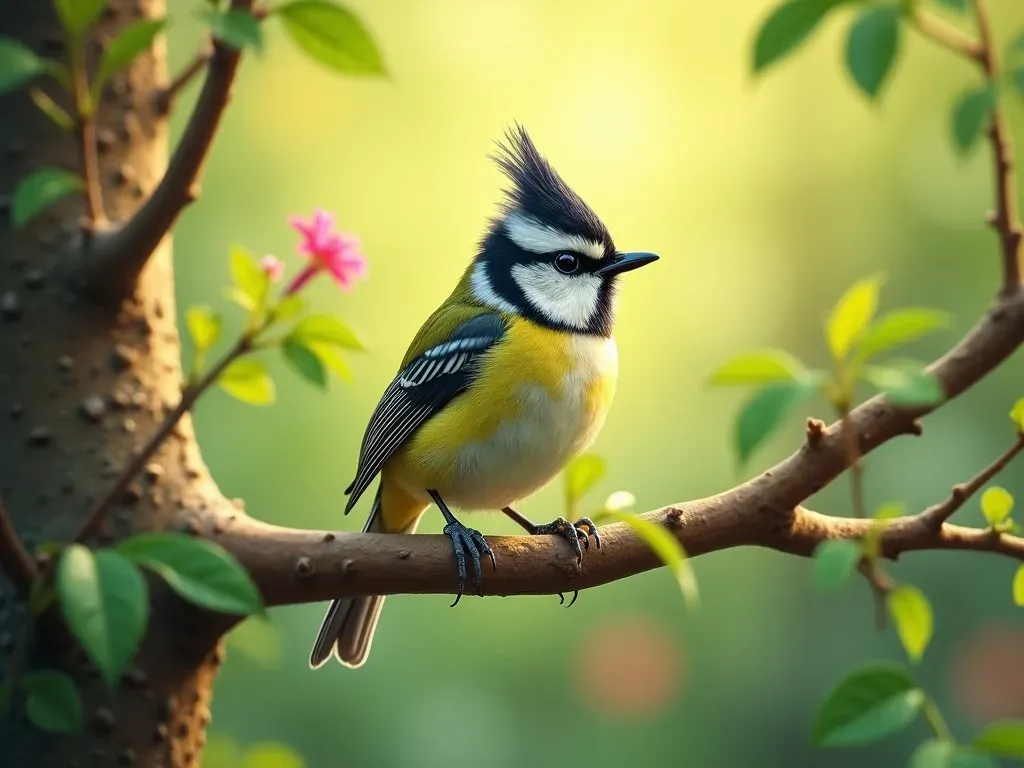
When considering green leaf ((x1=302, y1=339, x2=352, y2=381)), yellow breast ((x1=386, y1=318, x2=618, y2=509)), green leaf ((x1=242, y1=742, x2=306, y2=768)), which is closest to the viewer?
green leaf ((x1=302, y1=339, x2=352, y2=381))

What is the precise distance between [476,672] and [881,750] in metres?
1.02

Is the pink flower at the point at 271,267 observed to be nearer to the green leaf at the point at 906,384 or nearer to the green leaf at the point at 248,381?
the green leaf at the point at 248,381

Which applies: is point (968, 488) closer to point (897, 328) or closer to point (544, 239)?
point (897, 328)

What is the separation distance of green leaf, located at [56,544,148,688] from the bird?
0.66 meters

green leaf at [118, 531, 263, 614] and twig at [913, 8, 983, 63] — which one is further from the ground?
twig at [913, 8, 983, 63]

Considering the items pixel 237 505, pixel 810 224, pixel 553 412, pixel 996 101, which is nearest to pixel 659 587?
pixel 810 224

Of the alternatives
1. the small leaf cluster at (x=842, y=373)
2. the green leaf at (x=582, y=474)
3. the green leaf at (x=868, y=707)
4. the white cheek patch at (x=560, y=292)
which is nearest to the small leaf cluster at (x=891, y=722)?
the green leaf at (x=868, y=707)

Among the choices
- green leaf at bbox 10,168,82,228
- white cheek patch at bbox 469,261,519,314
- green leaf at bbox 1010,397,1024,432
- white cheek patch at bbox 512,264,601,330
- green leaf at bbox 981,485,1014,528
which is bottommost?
white cheek patch at bbox 469,261,519,314

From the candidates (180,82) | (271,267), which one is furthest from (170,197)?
(180,82)

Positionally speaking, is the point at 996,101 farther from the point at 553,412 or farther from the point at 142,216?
the point at 553,412

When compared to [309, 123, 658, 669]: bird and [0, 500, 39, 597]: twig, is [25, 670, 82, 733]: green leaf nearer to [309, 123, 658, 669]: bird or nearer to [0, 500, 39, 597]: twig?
[0, 500, 39, 597]: twig

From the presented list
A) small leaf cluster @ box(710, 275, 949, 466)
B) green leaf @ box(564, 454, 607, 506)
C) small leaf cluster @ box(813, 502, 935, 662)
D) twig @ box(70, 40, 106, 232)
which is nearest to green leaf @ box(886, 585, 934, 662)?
small leaf cluster @ box(813, 502, 935, 662)

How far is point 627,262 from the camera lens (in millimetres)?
1416

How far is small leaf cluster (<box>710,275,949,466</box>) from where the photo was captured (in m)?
0.55
